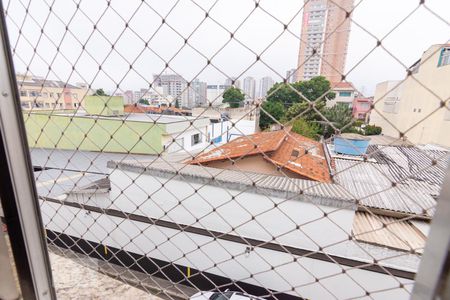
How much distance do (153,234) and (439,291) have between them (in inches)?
105

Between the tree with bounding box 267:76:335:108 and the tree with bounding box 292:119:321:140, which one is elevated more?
the tree with bounding box 267:76:335:108

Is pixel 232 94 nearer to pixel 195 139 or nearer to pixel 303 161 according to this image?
pixel 303 161

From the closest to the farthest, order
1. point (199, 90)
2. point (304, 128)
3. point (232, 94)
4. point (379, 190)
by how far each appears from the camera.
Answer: point (199, 90) < point (232, 94) < point (379, 190) < point (304, 128)

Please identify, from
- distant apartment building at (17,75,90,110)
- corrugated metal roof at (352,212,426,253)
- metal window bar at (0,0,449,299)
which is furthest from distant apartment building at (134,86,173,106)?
corrugated metal roof at (352,212,426,253)

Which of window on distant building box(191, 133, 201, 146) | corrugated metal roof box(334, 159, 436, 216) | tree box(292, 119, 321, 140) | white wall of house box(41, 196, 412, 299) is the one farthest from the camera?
window on distant building box(191, 133, 201, 146)

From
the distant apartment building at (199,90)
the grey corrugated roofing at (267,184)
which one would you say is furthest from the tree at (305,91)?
the grey corrugated roofing at (267,184)

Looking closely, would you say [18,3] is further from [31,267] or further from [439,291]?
[439,291]

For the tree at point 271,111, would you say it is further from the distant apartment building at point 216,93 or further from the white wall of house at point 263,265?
the white wall of house at point 263,265

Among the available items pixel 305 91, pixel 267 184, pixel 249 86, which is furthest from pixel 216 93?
pixel 267 184

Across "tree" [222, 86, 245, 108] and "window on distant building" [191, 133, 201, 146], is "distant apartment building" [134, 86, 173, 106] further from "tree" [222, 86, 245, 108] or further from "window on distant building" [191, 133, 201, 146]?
"window on distant building" [191, 133, 201, 146]

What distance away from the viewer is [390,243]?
209 centimetres

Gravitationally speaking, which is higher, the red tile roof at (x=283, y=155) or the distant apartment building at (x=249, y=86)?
the distant apartment building at (x=249, y=86)

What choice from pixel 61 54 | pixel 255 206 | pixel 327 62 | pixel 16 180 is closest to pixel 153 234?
pixel 255 206

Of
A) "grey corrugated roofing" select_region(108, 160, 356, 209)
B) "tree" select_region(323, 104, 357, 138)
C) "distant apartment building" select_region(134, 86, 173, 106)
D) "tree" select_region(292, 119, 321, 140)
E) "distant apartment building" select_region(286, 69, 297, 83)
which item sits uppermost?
"distant apartment building" select_region(286, 69, 297, 83)
